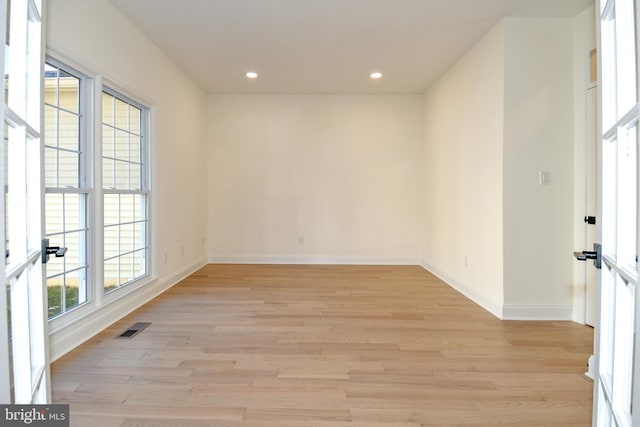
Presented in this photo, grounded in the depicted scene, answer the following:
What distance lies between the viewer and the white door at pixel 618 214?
38.7 inches

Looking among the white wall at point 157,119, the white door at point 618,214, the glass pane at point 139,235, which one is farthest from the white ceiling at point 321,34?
the white door at point 618,214

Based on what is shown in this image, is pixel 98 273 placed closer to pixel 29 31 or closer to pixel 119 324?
pixel 119 324

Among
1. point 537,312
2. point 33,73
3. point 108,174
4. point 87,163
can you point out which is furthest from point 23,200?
point 537,312

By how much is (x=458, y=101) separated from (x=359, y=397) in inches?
146

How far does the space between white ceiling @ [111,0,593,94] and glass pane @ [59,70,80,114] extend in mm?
848

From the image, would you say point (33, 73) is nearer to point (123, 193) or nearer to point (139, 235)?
point (123, 193)

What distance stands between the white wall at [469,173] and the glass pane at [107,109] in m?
3.59

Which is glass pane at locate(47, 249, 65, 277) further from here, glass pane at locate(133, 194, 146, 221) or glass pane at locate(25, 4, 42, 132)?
glass pane at locate(25, 4, 42, 132)

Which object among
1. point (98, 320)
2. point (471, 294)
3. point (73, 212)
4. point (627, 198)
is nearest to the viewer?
point (627, 198)

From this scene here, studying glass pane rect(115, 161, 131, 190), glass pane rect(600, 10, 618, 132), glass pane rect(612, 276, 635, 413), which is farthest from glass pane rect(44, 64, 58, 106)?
glass pane rect(612, 276, 635, 413)

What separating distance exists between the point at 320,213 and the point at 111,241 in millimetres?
3329

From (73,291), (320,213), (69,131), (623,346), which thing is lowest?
(73,291)

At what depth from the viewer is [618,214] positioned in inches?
42.1

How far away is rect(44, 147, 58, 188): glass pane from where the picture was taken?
2603 millimetres
